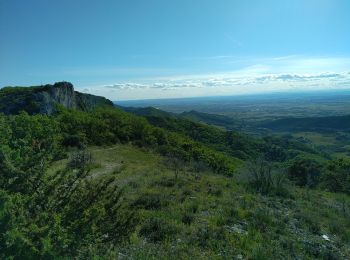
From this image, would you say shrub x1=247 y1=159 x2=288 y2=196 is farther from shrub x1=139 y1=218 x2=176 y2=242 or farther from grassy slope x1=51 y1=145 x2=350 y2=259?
shrub x1=139 y1=218 x2=176 y2=242

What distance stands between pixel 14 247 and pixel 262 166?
17.8 meters

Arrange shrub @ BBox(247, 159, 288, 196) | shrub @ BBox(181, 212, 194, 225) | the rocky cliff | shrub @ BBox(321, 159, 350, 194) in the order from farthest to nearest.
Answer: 1. the rocky cliff
2. shrub @ BBox(321, 159, 350, 194)
3. shrub @ BBox(247, 159, 288, 196)
4. shrub @ BBox(181, 212, 194, 225)

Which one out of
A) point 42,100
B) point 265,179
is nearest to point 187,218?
point 265,179

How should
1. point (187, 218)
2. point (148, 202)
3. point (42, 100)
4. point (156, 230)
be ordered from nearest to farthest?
point (156, 230), point (187, 218), point (148, 202), point (42, 100)

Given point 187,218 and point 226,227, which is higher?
point 187,218

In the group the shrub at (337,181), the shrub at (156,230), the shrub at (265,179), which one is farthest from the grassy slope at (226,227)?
the shrub at (337,181)

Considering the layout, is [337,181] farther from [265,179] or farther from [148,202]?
[148,202]

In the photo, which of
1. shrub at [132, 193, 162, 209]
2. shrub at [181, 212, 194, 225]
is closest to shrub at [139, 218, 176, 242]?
shrub at [181, 212, 194, 225]

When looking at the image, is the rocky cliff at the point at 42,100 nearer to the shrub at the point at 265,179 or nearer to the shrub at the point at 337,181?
the shrub at the point at 265,179

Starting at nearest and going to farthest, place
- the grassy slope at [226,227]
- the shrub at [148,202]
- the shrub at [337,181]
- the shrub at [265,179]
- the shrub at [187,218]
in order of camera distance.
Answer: the grassy slope at [226,227] → the shrub at [187,218] → the shrub at [148,202] → the shrub at [265,179] → the shrub at [337,181]

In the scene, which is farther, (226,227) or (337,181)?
(337,181)

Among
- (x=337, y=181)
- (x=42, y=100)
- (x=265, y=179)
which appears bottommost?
(x=337, y=181)

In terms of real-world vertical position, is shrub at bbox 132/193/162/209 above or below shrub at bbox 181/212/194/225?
below

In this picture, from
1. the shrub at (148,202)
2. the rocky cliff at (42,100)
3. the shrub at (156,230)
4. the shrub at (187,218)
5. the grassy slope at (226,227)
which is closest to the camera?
the grassy slope at (226,227)
